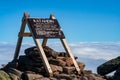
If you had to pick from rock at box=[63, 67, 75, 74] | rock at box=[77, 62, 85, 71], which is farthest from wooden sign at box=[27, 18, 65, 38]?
rock at box=[63, 67, 75, 74]

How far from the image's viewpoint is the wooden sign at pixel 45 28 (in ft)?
84.5

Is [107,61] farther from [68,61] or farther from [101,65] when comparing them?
[68,61]

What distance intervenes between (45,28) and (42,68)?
3558 mm

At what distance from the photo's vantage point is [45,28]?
2634 cm

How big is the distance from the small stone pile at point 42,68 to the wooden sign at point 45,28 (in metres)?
1.12

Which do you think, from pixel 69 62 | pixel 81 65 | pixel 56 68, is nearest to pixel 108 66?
pixel 81 65

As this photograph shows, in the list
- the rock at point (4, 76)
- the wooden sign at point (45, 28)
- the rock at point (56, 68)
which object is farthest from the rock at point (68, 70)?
the rock at point (4, 76)

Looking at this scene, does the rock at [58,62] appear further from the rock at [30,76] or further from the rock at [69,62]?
the rock at [30,76]

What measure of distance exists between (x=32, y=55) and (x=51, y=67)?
2.16 meters

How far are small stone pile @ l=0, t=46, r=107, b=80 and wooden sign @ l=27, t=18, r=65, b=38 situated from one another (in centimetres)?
112

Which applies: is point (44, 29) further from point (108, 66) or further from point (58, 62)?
point (108, 66)

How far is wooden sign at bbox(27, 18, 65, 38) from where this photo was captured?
2577 cm

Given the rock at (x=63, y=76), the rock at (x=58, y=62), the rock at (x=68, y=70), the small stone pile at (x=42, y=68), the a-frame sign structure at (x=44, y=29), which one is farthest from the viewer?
the a-frame sign structure at (x=44, y=29)

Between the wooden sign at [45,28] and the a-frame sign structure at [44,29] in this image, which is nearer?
the a-frame sign structure at [44,29]
